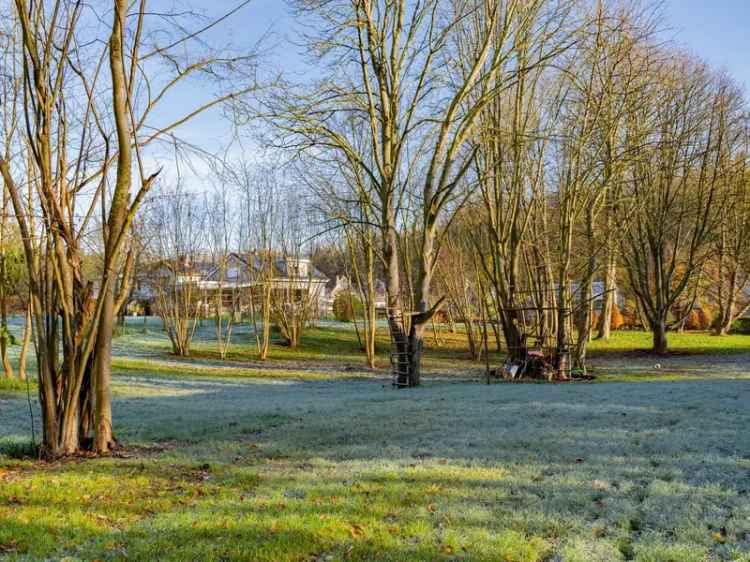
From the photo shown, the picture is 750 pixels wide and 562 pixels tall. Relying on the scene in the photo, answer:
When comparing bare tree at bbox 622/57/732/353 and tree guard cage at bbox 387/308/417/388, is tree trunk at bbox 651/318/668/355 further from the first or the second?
tree guard cage at bbox 387/308/417/388

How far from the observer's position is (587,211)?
931 inches

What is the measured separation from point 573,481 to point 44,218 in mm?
6344

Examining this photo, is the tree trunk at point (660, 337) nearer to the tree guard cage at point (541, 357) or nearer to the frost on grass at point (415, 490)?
the tree guard cage at point (541, 357)

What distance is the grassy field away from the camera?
14.5 feet

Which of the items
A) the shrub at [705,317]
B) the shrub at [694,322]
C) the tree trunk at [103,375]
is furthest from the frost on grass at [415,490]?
the shrub at [705,317]

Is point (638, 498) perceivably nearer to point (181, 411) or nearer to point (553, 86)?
point (181, 411)

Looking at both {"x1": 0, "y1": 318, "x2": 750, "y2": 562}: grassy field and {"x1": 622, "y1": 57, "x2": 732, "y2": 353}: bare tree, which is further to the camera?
{"x1": 622, "y1": 57, "x2": 732, "y2": 353}: bare tree

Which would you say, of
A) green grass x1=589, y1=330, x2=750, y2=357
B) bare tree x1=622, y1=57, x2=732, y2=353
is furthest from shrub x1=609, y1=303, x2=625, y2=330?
bare tree x1=622, y1=57, x2=732, y2=353

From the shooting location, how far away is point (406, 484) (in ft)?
19.5

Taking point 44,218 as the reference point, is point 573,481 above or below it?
below

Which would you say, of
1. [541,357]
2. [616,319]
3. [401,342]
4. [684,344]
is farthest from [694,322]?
[401,342]

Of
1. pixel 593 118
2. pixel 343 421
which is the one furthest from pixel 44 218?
pixel 593 118

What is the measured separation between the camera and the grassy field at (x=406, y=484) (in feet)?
14.5

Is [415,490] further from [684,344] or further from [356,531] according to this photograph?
[684,344]
